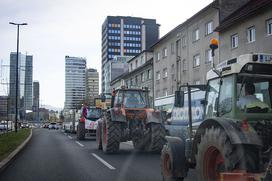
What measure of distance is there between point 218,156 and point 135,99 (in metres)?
11.8

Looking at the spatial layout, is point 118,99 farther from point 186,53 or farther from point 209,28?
point 186,53

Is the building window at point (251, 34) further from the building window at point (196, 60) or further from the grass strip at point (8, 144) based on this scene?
the grass strip at point (8, 144)

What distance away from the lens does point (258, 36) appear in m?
30.7

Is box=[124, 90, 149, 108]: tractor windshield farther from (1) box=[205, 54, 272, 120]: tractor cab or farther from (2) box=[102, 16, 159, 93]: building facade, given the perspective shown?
(2) box=[102, 16, 159, 93]: building facade

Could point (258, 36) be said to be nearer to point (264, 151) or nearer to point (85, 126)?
point (85, 126)

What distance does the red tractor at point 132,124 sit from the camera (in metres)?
16.3

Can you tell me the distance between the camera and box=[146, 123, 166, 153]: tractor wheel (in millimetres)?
16220


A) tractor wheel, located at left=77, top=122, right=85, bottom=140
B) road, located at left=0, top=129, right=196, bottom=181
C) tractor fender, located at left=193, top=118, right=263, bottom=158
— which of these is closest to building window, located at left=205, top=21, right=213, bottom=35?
tractor wheel, located at left=77, top=122, right=85, bottom=140

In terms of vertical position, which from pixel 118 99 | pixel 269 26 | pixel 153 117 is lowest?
pixel 153 117

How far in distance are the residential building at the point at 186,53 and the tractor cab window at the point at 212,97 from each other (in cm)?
2235

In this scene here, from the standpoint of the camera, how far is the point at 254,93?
21.6 feet

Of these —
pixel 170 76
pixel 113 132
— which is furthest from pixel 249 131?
pixel 170 76

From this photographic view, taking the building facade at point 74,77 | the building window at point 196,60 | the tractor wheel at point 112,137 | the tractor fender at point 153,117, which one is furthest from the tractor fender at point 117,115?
the building facade at point 74,77

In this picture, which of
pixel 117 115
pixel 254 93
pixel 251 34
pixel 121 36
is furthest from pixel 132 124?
pixel 121 36
